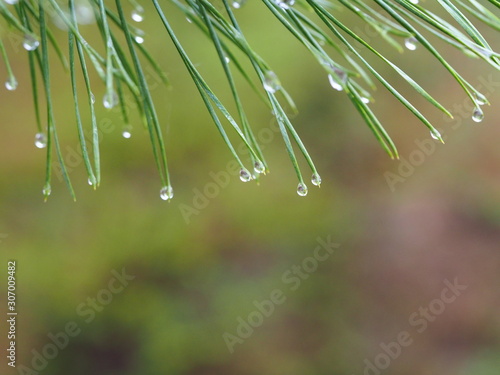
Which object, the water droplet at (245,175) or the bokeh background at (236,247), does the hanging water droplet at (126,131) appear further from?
the bokeh background at (236,247)

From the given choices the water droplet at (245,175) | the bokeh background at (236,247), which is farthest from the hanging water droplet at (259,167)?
the bokeh background at (236,247)

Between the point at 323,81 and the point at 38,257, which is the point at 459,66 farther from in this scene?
the point at 38,257

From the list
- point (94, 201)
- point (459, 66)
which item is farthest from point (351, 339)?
point (459, 66)

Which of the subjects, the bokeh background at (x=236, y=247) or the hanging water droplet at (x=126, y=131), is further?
the bokeh background at (x=236, y=247)

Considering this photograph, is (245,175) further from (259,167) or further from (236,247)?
(236,247)

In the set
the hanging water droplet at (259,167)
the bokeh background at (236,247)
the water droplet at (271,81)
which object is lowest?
the bokeh background at (236,247)

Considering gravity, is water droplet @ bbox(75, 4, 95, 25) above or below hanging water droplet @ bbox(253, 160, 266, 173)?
below

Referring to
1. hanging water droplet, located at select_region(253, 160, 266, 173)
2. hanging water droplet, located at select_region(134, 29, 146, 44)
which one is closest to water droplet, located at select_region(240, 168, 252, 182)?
hanging water droplet, located at select_region(253, 160, 266, 173)

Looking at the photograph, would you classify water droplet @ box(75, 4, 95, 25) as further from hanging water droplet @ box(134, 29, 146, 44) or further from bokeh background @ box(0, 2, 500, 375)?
bokeh background @ box(0, 2, 500, 375)
